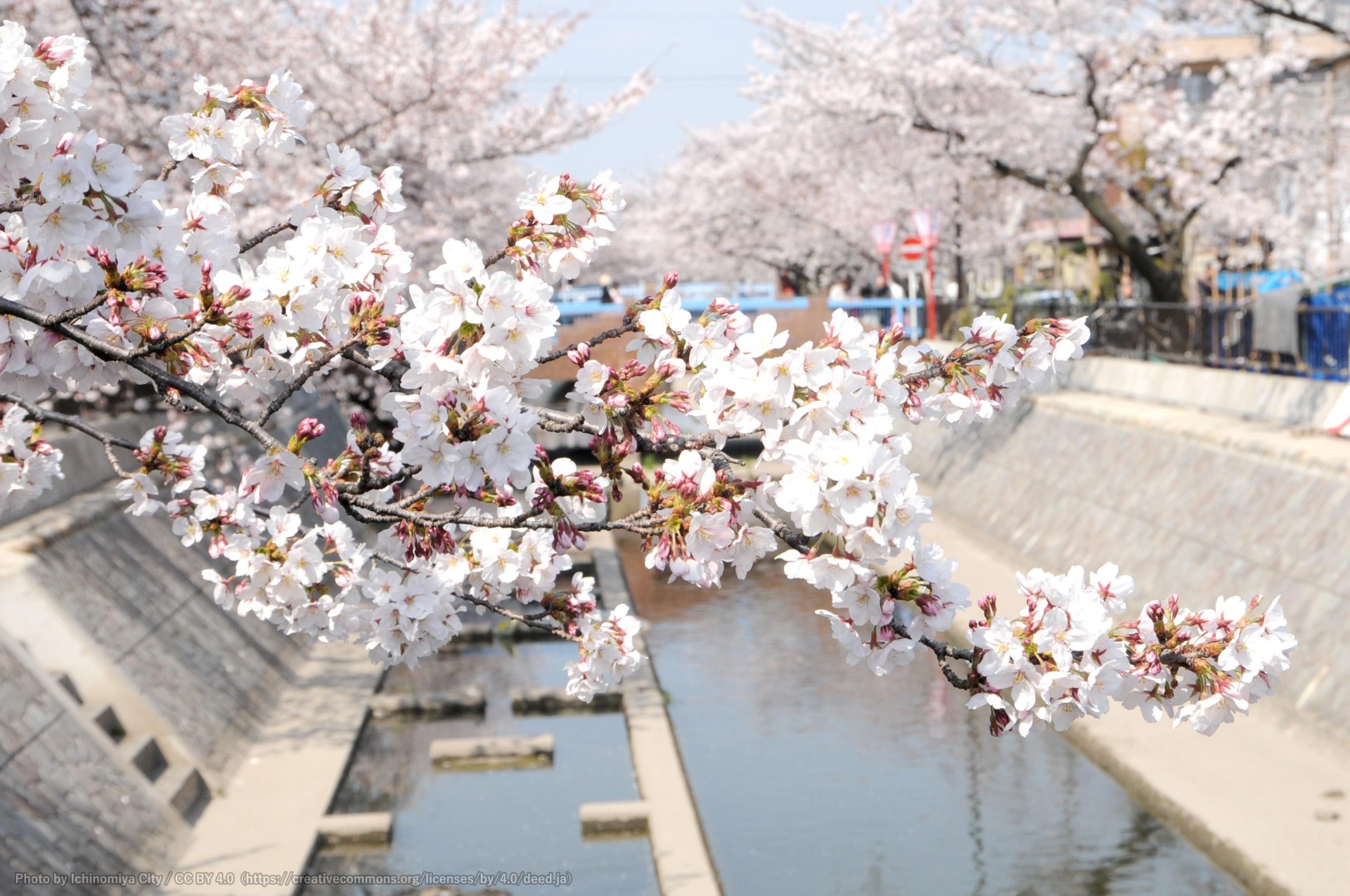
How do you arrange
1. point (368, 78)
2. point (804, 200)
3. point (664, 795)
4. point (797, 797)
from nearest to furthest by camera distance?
point (664, 795), point (797, 797), point (368, 78), point (804, 200)

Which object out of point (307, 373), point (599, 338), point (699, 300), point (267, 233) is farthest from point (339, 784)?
point (699, 300)

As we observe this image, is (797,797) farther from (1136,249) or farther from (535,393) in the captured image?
(1136,249)

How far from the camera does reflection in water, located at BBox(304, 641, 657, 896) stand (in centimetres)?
848

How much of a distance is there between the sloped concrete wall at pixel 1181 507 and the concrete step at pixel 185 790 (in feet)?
22.6

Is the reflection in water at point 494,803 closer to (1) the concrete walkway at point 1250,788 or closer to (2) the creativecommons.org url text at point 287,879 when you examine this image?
(2) the creativecommons.org url text at point 287,879

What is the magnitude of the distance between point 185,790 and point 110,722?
25.2 inches

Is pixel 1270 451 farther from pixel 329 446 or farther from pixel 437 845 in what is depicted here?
pixel 329 446

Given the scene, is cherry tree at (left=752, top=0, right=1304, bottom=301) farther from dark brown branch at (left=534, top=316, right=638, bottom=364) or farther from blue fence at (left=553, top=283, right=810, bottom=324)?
dark brown branch at (left=534, top=316, right=638, bottom=364)

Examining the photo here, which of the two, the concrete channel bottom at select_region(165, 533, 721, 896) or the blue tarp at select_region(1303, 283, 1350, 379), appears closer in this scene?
the concrete channel bottom at select_region(165, 533, 721, 896)

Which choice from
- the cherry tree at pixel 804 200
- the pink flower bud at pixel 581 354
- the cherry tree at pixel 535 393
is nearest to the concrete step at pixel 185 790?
the cherry tree at pixel 535 393

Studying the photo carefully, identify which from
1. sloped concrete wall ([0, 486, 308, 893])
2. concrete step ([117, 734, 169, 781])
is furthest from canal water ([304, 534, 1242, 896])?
concrete step ([117, 734, 169, 781])

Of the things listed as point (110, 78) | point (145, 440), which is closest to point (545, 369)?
point (110, 78)

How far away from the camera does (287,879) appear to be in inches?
308

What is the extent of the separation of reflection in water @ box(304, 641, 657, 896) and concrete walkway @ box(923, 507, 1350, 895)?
313 cm
